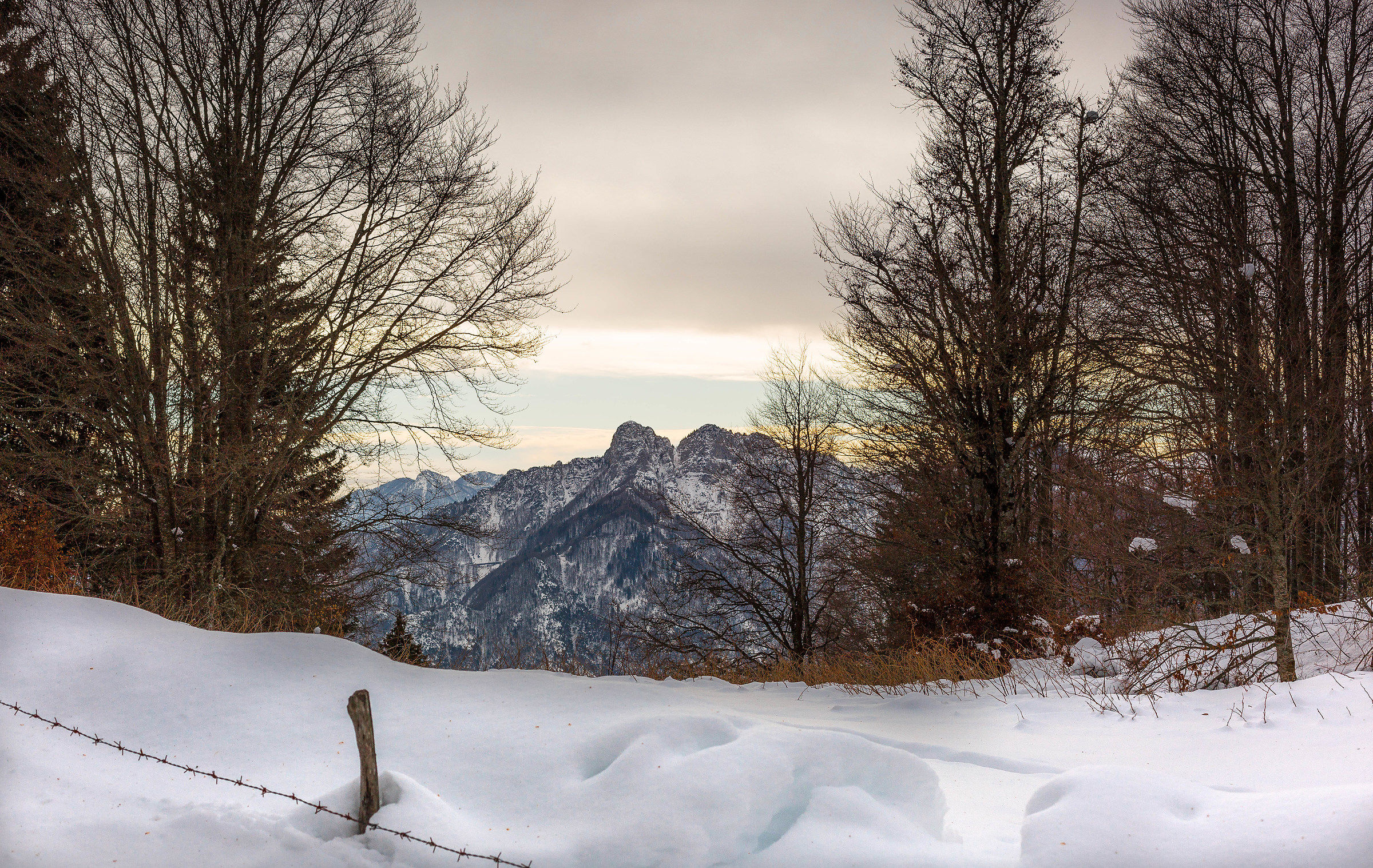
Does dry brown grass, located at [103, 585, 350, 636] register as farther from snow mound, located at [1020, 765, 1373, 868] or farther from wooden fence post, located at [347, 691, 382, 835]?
snow mound, located at [1020, 765, 1373, 868]

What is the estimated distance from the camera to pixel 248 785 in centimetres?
338

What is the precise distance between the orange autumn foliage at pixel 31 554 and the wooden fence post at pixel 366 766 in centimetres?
795

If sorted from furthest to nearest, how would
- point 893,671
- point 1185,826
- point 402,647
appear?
1. point 402,647
2. point 893,671
3. point 1185,826

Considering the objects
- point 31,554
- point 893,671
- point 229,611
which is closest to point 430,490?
point 229,611

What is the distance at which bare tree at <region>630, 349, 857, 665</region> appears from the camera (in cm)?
1677

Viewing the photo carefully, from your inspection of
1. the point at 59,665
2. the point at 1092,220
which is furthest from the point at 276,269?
the point at 1092,220

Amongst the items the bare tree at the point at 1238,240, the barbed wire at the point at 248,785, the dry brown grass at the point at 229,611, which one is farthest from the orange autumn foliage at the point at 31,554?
the bare tree at the point at 1238,240

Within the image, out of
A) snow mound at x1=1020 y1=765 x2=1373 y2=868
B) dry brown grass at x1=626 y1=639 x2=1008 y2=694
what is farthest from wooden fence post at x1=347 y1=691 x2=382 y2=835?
dry brown grass at x1=626 y1=639 x2=1008 y2=694

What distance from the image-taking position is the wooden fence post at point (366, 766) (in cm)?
330

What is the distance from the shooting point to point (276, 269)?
11.1 m

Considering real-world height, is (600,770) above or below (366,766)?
below

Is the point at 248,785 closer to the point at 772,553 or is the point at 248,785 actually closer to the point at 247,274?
the point at 247,274

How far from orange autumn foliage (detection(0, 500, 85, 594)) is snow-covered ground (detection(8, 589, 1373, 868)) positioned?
15.7 ft

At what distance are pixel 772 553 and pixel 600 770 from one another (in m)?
13.8
